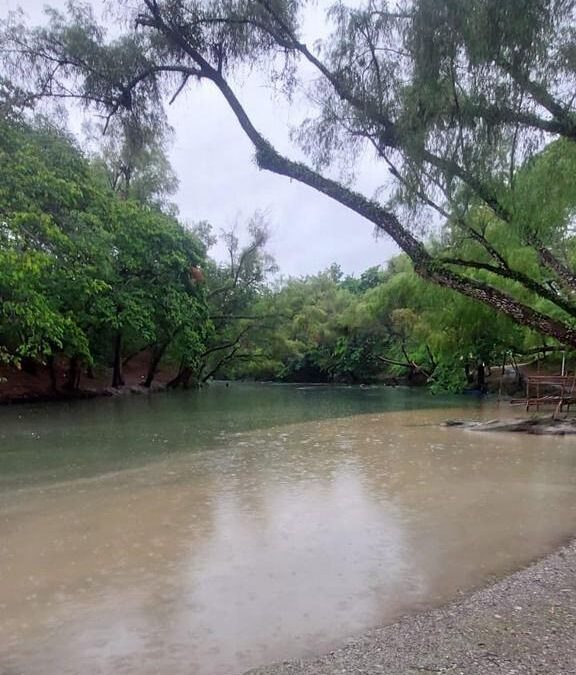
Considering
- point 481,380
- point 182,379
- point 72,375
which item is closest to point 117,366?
point 72,375

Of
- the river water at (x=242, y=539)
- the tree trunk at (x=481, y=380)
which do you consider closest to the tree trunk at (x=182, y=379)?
the tree trunk at (x=481, y=380)

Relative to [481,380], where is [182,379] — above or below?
above

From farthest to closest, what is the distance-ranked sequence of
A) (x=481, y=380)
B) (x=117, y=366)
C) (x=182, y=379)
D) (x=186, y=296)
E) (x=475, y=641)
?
(x=182, y=379)
(x=481, y=380)
(x=117, y=366)
(x=186, y=296)
(x=475, y=641)

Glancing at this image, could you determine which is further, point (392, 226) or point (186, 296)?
point (186, 296)

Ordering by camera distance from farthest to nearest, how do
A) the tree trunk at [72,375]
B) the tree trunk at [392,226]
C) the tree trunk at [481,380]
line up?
1. the tree trunk at [481,380]
2. the tree trunk at [72,375]
3. the tree trunk at [392,226]

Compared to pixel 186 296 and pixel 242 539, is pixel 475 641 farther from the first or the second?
pixel 186 296

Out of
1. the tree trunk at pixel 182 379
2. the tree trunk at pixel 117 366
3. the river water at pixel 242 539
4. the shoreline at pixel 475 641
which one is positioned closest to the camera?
the shoreline at pixel 475 641

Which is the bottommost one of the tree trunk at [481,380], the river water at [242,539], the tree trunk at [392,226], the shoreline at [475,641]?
the river water at [242,539]

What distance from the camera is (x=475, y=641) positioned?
3.34 meters

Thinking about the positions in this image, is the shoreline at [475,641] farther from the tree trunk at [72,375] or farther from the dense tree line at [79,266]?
the tree trunk at [72,375]

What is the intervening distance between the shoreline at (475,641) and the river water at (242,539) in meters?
0.29

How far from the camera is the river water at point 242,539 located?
380 centimetres

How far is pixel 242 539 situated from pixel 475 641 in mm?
3070

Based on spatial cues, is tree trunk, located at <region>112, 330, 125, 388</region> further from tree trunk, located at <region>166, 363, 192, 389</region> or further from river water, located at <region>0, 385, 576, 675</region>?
river water, located at <region>0, 385, 576, 675</region>
